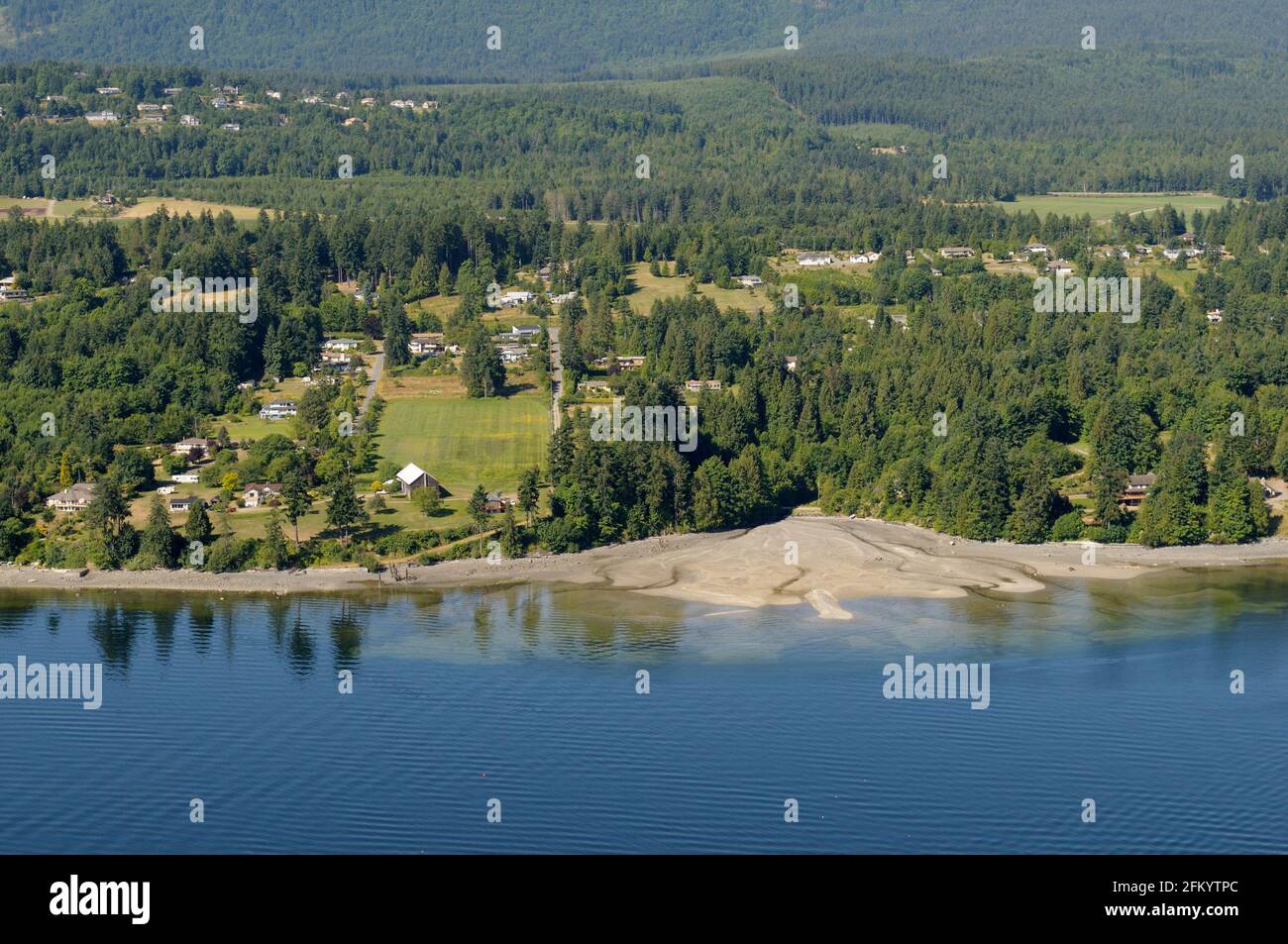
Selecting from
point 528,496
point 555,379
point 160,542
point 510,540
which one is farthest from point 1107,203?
point 160,542

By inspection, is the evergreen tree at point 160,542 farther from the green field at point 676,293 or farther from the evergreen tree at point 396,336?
the green field at point 676,293

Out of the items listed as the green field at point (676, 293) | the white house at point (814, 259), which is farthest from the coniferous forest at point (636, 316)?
the white house at point (814, 259)

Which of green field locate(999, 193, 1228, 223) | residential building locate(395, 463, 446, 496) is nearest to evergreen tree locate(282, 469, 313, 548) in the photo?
residential building locate(395, 463, 446, 496)

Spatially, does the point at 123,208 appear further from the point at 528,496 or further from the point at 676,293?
the point at 528,496

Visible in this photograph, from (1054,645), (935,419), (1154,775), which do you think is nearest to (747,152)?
(935,419)

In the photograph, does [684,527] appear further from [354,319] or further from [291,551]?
[354,319]

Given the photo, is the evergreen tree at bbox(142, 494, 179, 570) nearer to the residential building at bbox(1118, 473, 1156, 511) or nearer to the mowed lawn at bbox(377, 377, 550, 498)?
the mowed lawn at bbox(377, 377, 550, 498)
